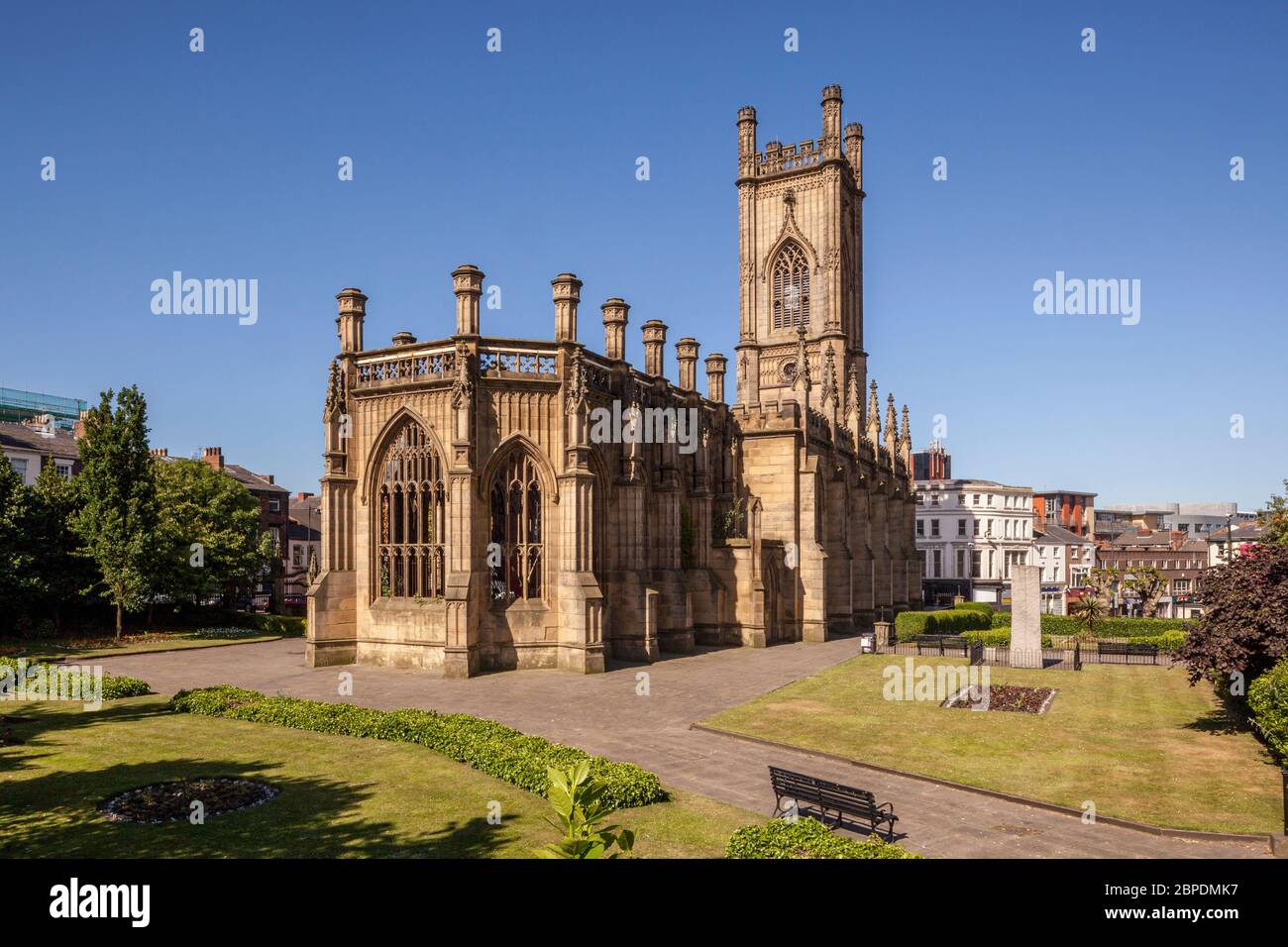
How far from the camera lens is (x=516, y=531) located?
31.8m

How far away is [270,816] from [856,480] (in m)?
45.5

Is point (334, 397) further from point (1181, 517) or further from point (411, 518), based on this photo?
point (1181, 517)

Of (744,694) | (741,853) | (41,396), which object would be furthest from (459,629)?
(41,396)

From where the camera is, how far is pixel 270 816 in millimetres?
14258

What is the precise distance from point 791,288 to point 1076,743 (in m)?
50.4

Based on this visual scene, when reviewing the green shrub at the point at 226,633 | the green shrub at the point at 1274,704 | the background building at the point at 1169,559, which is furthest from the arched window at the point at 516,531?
the background building at the point at 1169,559

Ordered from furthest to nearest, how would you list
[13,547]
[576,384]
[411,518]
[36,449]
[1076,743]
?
[36,449]
[13,547]
[411,518]
[576,384]
[1076,743]

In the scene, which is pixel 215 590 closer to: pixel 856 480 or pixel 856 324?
pixel 856 480

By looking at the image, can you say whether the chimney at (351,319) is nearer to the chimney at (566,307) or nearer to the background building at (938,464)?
the chimney at (566,307)

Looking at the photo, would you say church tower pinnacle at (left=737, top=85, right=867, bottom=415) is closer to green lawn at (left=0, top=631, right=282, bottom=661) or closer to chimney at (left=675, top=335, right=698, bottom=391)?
chimney at (left=675, top=335, right=698, bottom=391)

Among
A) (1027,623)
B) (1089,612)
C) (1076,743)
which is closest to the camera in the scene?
(1076,743)

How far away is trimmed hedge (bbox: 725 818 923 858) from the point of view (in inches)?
390

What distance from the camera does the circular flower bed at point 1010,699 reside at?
2484 cm

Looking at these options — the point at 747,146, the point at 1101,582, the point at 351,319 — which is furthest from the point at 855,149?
the point at 351,319
